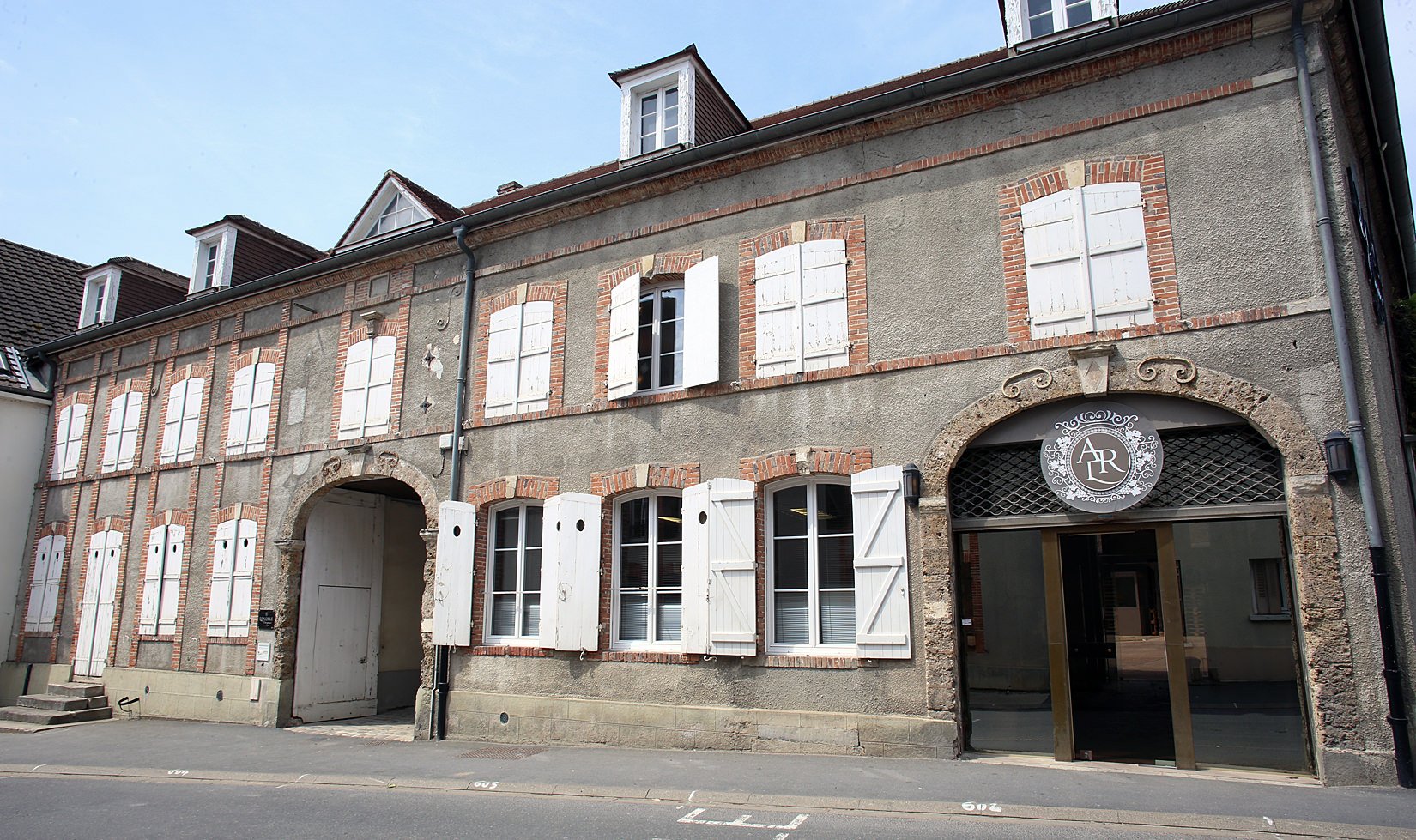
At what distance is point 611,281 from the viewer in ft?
35.2

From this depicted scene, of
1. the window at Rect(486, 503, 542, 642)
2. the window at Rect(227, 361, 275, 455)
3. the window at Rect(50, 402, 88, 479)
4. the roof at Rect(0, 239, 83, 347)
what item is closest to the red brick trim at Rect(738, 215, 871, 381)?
the window at Rect(486, 503, 542, 642)

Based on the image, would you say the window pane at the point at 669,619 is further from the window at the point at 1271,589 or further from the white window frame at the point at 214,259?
the white window frame at the point at 214,259

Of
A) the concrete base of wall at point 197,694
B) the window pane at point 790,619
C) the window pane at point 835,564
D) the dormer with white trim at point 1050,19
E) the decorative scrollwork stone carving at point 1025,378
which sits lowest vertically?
the concrete base of wall at point 197,694

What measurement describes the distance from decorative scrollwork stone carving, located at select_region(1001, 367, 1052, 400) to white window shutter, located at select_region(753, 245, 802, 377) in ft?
6.82

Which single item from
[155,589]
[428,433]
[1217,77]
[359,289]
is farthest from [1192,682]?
[155,589]

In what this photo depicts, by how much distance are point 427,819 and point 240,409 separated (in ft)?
30.9

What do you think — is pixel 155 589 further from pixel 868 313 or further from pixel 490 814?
pixel 868 313

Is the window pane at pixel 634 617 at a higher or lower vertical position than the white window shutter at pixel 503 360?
lower

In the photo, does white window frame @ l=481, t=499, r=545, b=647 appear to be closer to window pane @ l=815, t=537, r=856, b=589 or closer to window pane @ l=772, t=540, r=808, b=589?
window pane @ l=772, t=540, r=808, b=589

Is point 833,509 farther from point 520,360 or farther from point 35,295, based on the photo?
point 35,295

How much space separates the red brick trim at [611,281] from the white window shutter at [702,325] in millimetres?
316

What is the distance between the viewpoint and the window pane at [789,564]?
9023mm

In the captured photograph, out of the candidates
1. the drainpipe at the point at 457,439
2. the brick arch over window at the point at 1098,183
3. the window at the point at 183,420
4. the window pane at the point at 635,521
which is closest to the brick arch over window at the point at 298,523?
the drainpipe at the point at 457,439

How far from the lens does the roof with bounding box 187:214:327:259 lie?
15688 mm
